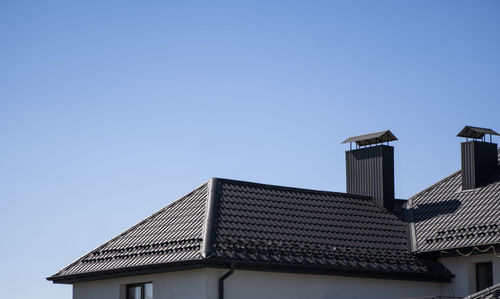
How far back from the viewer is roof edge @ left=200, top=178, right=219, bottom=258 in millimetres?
21656

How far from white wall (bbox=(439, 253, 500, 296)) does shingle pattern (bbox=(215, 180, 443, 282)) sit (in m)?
0.71

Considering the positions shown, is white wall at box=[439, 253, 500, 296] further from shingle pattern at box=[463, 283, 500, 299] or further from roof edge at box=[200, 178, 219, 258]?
roof edge at box=[200, 178, 219, 258]

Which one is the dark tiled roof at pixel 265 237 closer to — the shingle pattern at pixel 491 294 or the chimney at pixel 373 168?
the chimney at pixel 373 168

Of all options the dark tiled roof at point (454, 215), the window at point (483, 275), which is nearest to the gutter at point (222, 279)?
the dark tiled roof at point (454, 215)

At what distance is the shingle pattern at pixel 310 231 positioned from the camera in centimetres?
2295

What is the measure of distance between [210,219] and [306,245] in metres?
2.79

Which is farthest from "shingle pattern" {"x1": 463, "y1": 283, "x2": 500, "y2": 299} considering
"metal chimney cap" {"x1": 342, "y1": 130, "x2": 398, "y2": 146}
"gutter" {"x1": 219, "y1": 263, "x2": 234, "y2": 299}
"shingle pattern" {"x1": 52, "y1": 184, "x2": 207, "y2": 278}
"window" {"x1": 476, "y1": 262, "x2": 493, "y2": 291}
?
"metal chimney cap" {"x1": 342, "y1": 130, "x2": 398, "y2": 146}

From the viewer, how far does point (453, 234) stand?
2525 cm

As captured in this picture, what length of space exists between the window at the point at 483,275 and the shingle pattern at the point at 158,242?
798 cm

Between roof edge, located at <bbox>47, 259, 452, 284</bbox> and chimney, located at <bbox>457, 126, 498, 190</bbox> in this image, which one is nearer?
roof edge, located at <bbox>47, 259, 452, 284</bbox>

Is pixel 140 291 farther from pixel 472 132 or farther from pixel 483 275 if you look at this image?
pixel 472 132

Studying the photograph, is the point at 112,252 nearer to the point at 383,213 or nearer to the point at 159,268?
the point at 159,268

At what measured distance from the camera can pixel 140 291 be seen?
77.1ft

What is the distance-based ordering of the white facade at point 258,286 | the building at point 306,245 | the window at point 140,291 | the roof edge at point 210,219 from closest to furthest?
the roof edge at point 210,219, the white facade at point 258,286, the building at point 306,245, the window at point 140,291
